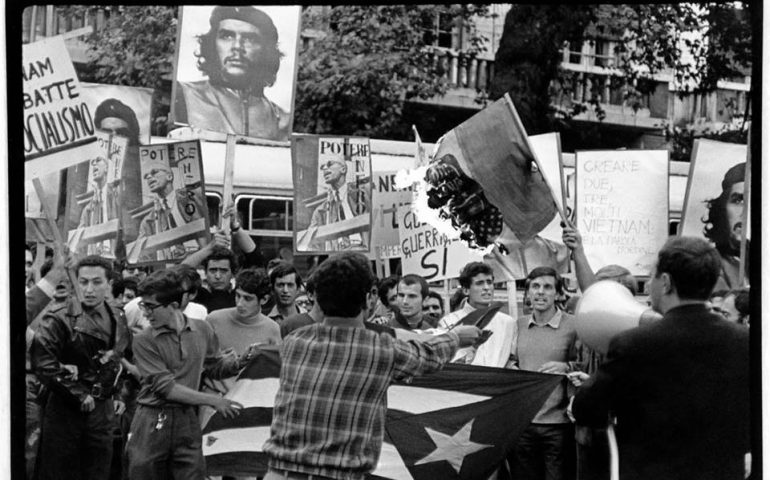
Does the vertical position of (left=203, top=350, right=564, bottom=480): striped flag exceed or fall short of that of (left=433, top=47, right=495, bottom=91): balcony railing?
it falls short

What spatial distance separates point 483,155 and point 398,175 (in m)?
0.75

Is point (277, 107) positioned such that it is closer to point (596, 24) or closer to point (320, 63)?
point (596, 24)

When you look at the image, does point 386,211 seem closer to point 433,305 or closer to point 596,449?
point 433,305

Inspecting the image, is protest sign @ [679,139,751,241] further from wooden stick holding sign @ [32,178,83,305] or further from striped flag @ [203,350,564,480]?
wooden stick holding sign @ [32,178,83,305]

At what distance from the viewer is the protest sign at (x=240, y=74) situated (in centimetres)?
682

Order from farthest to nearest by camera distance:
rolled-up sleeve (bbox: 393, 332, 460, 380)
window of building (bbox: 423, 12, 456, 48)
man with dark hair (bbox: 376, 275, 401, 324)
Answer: window of building (bbox: 423, 12, 456, 48) < man with dark hair (bbox: 376, 275, 401, 324) < rolled-up sleeve (bbox: 393, 332, 460, 380)

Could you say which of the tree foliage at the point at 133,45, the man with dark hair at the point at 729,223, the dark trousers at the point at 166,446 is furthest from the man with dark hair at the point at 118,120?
the man with dark hair at the point at 729,223

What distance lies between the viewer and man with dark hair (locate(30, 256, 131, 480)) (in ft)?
21.7

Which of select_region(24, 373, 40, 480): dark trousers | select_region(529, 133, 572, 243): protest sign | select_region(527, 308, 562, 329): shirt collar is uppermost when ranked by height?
select_region(529, 133, 572, 243): protest sign

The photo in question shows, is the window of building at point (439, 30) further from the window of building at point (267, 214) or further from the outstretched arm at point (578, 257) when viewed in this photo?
the outstretched arm at point (578, 257)

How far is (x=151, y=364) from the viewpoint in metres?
6.70

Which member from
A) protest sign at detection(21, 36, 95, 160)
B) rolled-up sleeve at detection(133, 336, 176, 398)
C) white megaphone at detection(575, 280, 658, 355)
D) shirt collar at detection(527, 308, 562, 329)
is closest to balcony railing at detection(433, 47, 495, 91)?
shirt collar at detection(527, 308, 562, 329)

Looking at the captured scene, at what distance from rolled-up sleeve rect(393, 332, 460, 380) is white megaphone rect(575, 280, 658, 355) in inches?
23.1

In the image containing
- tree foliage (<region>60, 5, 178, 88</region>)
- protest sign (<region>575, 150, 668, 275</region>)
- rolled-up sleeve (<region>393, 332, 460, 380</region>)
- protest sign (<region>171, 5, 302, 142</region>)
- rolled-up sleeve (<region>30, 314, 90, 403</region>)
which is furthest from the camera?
tree foliage (<region>60, 5, 178, 88</region>)
